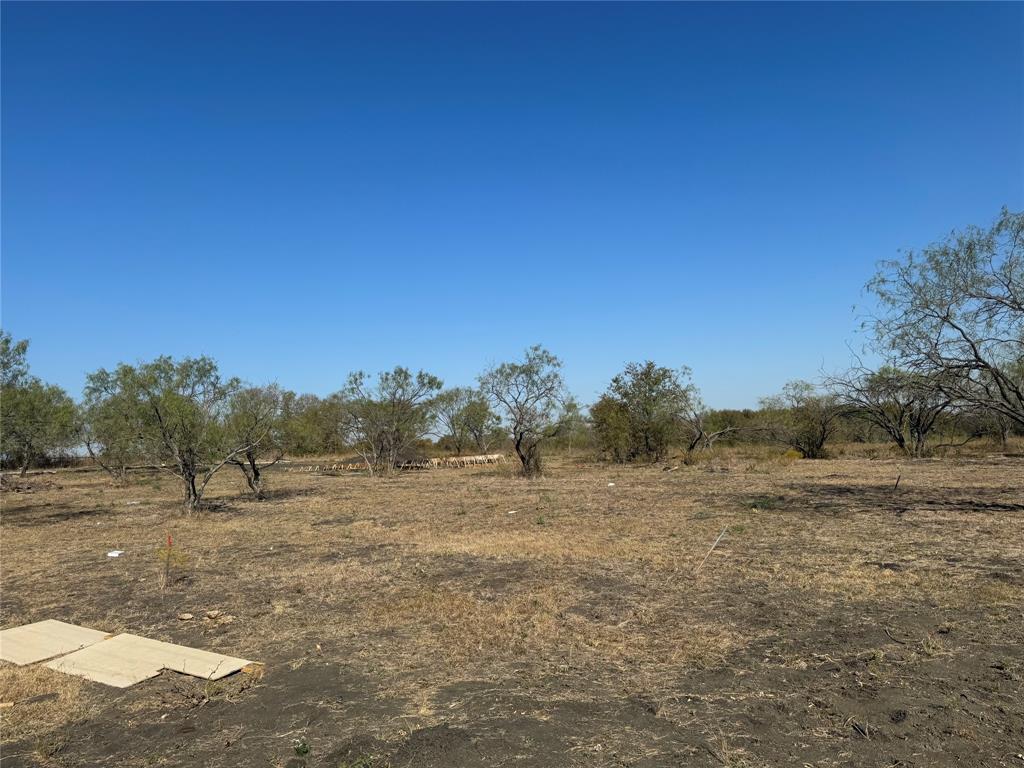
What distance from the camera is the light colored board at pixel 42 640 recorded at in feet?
18.8

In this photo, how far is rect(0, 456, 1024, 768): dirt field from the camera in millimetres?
3904

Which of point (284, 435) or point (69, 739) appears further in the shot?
point (284, 435)

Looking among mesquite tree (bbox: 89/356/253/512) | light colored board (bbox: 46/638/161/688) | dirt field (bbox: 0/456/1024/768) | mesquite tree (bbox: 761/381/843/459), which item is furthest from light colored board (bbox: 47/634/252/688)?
mesquite tree (bbox: 761/381/843/459)

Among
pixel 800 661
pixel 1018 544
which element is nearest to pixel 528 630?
pixel 800 661

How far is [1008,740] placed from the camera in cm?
368

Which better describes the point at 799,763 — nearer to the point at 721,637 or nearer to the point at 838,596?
the point at 721,637

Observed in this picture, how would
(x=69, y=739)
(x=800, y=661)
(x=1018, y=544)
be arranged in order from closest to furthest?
(x=69, y=739)
(x=800, y=661)
(x=1018, y=544)

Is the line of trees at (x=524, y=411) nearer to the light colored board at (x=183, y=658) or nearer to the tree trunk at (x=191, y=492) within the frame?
the tree trunk at (x=191, y=492)

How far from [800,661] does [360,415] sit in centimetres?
2705

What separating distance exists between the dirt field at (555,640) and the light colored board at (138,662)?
0.20 meters

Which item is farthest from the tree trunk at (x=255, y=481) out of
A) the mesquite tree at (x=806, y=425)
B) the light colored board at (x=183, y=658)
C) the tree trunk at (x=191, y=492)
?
the mesquite tree at (x=806, y=425)

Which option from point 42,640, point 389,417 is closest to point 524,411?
point 389,417

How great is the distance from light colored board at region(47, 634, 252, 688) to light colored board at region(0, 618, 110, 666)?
238 millimetres

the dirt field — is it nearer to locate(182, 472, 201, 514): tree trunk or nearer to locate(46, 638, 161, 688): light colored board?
locate(46, 638, 161, 688): light colored board
